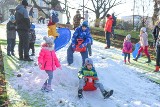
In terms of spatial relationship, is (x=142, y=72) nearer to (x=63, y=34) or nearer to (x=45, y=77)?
(x=63, y=34)

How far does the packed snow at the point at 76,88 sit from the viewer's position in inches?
307

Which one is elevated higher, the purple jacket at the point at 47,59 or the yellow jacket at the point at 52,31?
the yellow jacket at the point at 52,31

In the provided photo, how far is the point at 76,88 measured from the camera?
29.2ft

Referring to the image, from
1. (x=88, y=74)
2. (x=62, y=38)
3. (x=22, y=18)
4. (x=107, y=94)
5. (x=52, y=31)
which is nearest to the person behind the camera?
(x=107, y=94)

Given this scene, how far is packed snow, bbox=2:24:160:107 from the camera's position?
7793 mm

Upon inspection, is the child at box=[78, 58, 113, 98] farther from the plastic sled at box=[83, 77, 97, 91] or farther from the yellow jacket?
the yellow jacket

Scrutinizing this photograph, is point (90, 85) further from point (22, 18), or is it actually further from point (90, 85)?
point (22, 18)

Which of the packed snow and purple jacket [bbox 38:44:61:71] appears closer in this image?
the packed snow

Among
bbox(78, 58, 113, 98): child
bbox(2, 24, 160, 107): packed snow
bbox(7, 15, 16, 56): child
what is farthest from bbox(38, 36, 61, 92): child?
bbox(7, 15, 16, 56): child

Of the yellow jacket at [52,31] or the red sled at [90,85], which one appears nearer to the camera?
the red sled at [90,85]

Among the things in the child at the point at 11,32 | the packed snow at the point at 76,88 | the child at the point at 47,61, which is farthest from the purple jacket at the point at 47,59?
the child at the point at 11,32

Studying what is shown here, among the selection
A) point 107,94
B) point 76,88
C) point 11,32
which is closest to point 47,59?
point 76,88

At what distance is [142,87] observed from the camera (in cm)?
1018

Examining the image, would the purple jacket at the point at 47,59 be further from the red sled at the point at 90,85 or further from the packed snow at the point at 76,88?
the red sled at the point at 90,85
